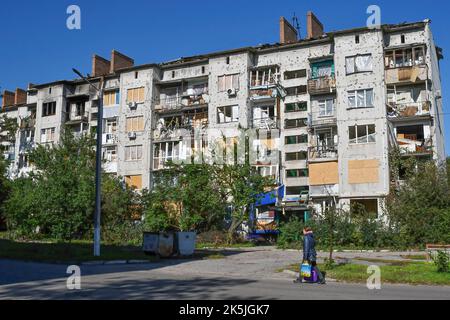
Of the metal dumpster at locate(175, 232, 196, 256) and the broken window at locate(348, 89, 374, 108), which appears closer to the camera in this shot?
the metal dumpster at locate(175, 232, 196, 256)

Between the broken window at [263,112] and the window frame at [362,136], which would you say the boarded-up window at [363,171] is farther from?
the broken window at [263,112]

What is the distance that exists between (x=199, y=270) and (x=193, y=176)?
68.7 ft

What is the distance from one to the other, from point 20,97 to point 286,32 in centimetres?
3842

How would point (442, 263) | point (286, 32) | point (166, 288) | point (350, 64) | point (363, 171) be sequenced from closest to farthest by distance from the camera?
point (166, 288) → point (442, 263) → point (363, 171) → point (350, 64) → point (286, 32)

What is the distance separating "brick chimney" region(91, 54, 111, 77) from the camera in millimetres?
57438

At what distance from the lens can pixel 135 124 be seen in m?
51.9

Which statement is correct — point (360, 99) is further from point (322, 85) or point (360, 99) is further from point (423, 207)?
point (423, 207)

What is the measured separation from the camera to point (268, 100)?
152 ft

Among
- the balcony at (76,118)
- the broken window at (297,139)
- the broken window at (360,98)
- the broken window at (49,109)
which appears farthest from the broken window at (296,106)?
the broken window at (49,109)

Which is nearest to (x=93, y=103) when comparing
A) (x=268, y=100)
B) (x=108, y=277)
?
(x=268, y=100)

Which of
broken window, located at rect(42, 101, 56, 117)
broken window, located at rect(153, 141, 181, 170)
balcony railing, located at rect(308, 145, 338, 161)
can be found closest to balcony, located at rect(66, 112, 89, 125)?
broken window, located at rect(42, 101, 56, 117)

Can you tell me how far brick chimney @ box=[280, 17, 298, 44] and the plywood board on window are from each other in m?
13.3

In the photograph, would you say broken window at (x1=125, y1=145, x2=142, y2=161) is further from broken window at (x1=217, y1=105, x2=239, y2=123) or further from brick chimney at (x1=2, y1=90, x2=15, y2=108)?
brick chimney at (x1=2, y1=90, x2=15, y2=108)

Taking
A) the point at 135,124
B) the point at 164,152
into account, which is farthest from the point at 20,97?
the point at 164,152
